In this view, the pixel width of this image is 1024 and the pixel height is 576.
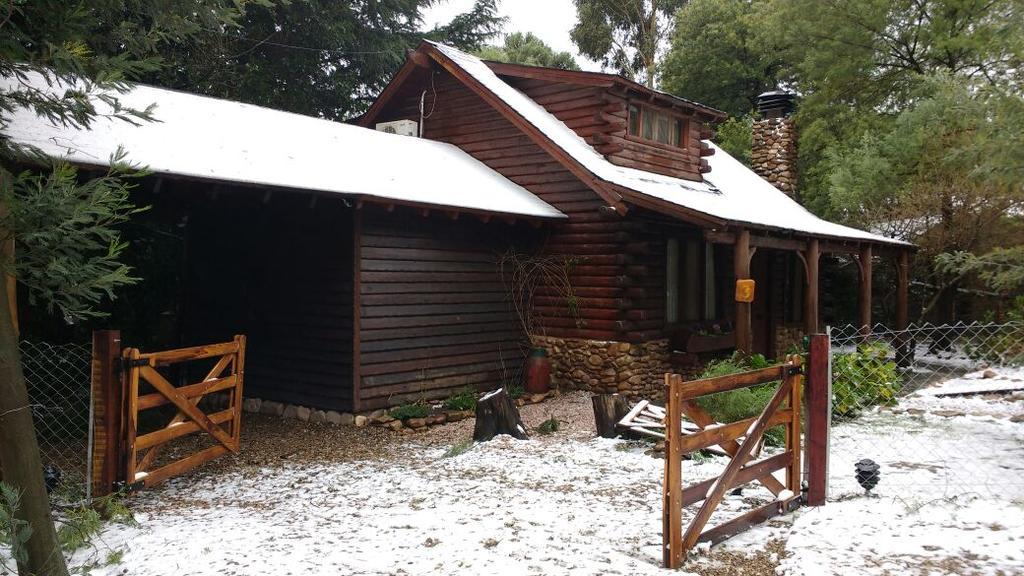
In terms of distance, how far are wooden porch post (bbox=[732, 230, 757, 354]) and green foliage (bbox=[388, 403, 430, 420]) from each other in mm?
4757

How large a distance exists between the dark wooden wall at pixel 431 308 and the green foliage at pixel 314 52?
1078 cm

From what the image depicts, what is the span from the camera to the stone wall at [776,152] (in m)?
20.9

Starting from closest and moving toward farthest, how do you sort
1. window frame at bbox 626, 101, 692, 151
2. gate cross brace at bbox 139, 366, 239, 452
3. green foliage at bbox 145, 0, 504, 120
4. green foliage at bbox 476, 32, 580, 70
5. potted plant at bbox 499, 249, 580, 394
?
1. gate cross brace at bbox 139, 366, 239, 452
2. potted plant at bbox 499, 249, 580, 394
3. window frame at bbox 626, 101, 692, 151
4. green foliage at bbox 145, 0, 504, 120
5. green foliage at bbox 476, 32, 580, 70

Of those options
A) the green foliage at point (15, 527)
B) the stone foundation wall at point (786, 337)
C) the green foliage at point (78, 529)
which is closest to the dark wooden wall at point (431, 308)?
the green foliage at point (78, 529)

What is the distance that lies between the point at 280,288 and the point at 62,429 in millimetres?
3257

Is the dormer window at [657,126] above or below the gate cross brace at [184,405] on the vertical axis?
above

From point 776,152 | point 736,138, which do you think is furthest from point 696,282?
point 736,138

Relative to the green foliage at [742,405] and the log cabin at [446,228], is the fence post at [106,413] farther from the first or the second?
the green foliage at [742,405]

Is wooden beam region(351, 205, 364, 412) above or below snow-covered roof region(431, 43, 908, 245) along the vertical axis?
below

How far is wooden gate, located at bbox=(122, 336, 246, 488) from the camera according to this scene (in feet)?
20.2

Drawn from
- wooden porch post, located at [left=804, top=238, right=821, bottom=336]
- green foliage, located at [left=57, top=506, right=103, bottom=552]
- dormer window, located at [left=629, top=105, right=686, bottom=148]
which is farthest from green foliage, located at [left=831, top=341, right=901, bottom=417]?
green foliage, located at [left=57, top=506, right=103, bottom=552]

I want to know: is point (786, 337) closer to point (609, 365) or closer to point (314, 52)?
point (609, 365)

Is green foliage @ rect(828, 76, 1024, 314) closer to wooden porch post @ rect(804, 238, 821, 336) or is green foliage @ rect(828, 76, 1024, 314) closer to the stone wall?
the stone wall

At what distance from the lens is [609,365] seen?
11961 millimetres
